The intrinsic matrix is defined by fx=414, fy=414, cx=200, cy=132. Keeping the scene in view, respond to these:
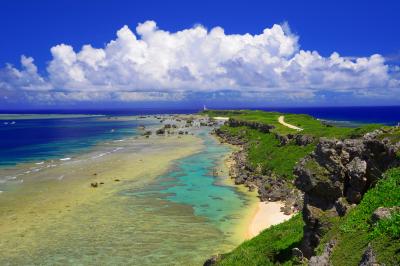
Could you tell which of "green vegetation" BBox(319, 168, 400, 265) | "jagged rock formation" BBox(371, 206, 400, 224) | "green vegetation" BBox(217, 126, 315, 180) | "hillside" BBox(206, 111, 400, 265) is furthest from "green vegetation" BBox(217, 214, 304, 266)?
"green vegetation" BBox(217, 126, 315, 180)

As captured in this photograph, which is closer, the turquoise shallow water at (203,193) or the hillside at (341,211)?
the hillside at (341,211)

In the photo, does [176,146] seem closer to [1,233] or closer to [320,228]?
[1,233]

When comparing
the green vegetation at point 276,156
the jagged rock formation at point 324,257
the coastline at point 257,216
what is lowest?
the coastline at point 257,216

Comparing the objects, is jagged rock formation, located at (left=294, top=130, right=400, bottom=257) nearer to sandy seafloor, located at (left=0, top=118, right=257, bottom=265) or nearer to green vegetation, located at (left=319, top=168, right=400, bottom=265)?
green vegetation, located at (left=319, top=168, right=400, bottom=265)

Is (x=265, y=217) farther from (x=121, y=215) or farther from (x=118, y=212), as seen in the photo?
(x=118, y=212)

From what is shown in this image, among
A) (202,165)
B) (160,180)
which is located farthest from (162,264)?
(202,165)

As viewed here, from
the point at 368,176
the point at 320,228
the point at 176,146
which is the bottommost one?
the point at 176,146

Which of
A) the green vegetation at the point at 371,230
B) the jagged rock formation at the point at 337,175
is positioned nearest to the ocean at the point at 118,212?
the jagged rock formation at the point at 337,175

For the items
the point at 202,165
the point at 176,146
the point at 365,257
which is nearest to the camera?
the point at 365,257

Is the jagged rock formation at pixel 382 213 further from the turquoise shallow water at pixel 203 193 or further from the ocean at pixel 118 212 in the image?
the turquoise shallow water at pixel 203 193
